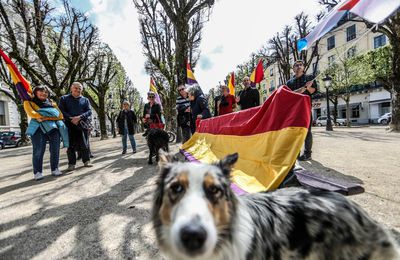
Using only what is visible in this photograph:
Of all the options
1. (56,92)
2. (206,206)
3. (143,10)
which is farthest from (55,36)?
(206,206)

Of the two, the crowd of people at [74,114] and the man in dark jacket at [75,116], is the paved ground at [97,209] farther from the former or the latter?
the man in dark jacket at [75,116]

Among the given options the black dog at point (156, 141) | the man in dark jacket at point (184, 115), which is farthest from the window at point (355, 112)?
the black dog at point (156, 141)

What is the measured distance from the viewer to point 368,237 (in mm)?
1887

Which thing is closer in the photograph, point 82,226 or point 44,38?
point 82,226

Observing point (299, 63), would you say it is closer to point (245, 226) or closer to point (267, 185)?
point (267, 185)

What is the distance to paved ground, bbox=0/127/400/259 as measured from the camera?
112 inches

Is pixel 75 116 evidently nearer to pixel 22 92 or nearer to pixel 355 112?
pixel 22 92

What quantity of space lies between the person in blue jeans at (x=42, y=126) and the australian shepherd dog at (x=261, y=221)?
5.44m

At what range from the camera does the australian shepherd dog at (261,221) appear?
169 centimetres

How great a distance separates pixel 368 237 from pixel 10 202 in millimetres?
5628

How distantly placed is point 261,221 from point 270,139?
2.26 m

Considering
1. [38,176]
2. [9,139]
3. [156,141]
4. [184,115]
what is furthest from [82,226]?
[9,139]

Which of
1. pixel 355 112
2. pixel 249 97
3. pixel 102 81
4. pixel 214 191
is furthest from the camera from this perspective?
pixel 355 112

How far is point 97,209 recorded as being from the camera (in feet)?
13.4
